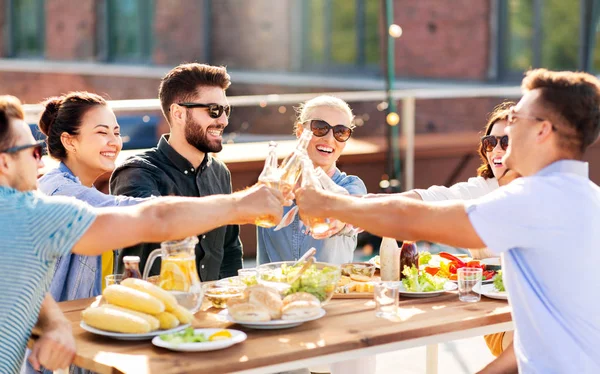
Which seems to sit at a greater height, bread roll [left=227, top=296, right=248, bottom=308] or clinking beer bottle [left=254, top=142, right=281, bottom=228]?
clinking beer bottle [left=254, top=142, right=281, bottom=228]

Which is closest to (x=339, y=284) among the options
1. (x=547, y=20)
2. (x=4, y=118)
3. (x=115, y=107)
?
(x=4, y=118)

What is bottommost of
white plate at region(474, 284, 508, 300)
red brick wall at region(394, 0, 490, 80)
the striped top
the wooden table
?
the wooden table

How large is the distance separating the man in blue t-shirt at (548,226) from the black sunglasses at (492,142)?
45.5 inches

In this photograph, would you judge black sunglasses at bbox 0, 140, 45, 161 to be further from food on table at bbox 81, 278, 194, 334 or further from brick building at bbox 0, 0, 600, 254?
brick building at bbox 0, 0, 600, 254

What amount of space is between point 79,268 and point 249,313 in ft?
3.00

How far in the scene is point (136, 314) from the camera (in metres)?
Answer: 2.83

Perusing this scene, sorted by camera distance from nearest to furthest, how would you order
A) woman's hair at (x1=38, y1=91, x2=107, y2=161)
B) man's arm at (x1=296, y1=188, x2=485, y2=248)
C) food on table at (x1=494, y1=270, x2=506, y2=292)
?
man's arm at (x1=296, y1=188, x2=485, y2=248) → food on table at (x1=494, y1=270, x2=506, y2=292) → woman's hair at (x1=38, y1=91, x2=107, y2=161)

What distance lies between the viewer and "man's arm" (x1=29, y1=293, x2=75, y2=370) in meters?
2.70

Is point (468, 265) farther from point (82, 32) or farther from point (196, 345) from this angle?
point (82, 32)

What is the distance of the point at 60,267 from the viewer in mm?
3533

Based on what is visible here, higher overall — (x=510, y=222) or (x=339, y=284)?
(x=510, y=222)

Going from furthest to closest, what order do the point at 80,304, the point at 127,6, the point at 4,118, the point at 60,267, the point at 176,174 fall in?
the point at 127,6, the point at 176,174, the point at 60,267, the point at 80,304, the point at 4,118

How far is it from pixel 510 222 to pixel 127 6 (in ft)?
52.9

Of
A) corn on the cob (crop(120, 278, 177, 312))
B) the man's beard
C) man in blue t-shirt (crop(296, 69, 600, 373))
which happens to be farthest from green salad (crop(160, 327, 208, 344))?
the man's beard
